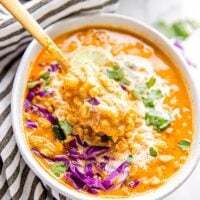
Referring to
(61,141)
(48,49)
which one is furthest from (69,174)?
(48,49)

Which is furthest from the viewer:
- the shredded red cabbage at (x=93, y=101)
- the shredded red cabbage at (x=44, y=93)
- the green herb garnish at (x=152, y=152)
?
the shredded red cabbage at (x=44, y=93)

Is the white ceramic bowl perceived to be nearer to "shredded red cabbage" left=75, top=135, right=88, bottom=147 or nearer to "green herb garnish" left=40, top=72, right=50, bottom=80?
"green herb garnish" left=40, top=72, right=50, bottom=80

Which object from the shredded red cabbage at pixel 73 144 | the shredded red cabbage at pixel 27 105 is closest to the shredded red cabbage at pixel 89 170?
the shredded red cabbage at pixel 73 144

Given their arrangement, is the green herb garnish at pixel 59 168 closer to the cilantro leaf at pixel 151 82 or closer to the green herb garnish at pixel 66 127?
the green herb garnish at pixel 66 127

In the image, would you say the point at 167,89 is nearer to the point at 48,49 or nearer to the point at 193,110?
the point at 193,110

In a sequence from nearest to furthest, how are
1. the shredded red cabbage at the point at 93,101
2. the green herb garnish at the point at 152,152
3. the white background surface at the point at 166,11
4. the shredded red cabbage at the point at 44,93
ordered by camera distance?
the shredded red cabbage at the point at 93,101
the green herb garnish at the point at 152,152
the shredded red cabbage at the point at 44,93
the white background surface at the point at 166,11

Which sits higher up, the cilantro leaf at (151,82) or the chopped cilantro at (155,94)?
the cilantro leaf at (151,82)

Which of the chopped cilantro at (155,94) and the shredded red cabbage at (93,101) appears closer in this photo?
the shredded red cabbage at (93,101)

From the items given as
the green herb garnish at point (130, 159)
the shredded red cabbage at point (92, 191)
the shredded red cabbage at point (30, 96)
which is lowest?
the green herb garnish at point (130, 159)
